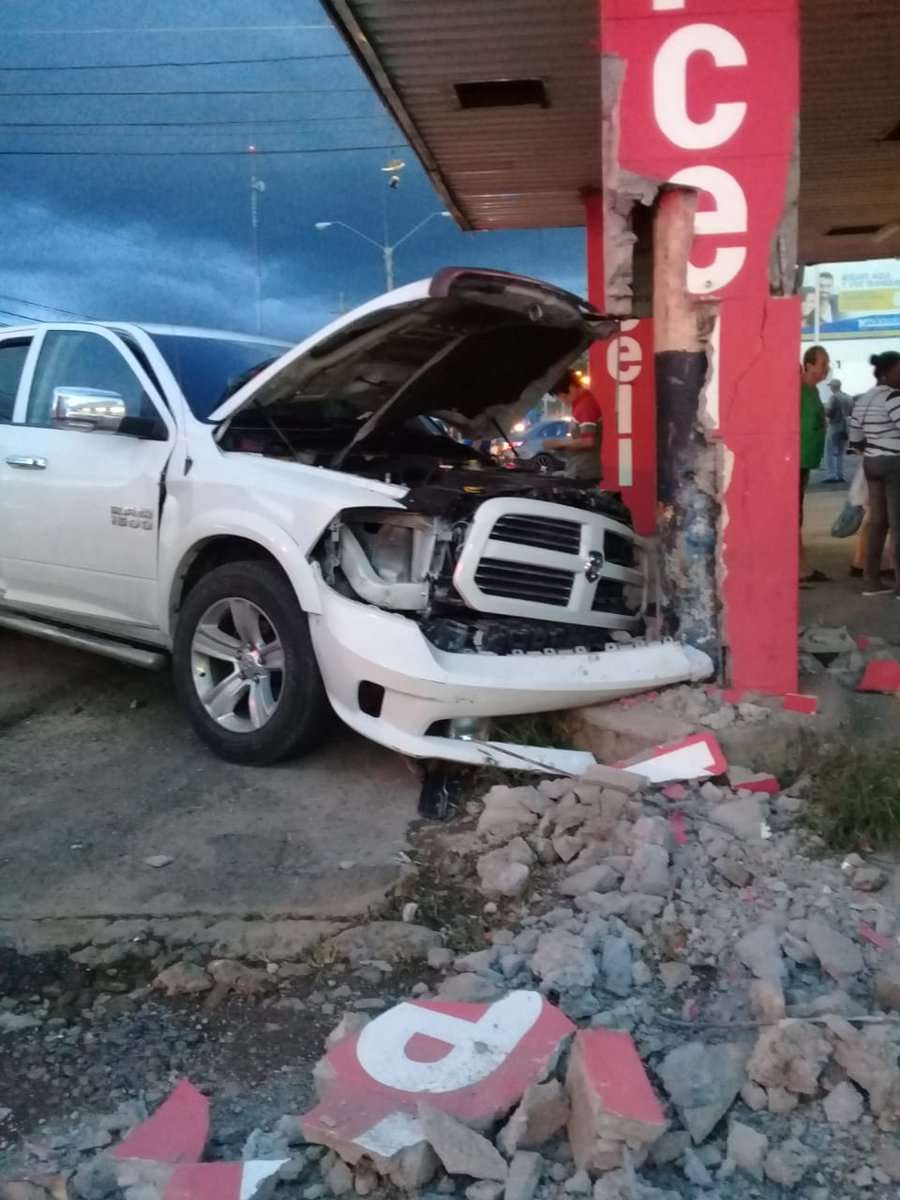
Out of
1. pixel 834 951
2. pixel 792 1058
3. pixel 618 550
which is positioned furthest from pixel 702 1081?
pixel 618 550

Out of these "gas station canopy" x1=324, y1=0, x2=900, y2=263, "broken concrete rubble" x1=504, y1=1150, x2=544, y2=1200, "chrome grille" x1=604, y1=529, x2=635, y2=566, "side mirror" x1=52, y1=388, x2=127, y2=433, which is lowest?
"broken concrete rubble" x1=504, y1=1150, x2=544, y2=1200

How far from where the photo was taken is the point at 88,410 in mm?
5199

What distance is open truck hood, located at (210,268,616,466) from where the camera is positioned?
4.70 m

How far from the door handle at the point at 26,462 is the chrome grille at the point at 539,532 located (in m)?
2.62

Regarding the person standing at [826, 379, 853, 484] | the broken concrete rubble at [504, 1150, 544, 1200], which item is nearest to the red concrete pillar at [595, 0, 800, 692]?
the broken concrete rubble at [504, 1150, 544, 1200]

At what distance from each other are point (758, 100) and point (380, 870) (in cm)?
350

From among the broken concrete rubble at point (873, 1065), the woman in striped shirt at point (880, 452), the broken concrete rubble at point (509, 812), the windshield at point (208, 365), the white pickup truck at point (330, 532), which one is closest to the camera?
the broken concrete rubble at point (873, 1065)

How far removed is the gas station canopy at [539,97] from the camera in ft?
23.3

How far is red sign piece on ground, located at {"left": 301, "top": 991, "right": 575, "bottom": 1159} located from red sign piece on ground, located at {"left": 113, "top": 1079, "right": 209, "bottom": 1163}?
0.26 meters

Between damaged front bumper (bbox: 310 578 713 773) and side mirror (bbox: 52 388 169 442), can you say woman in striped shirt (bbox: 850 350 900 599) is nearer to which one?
damaged front bumper (bbox: 310 578 713 773)

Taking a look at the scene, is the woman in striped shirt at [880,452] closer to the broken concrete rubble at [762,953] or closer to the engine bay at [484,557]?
the engine bay at [484,557]

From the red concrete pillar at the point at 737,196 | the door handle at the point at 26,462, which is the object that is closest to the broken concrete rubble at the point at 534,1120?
the red concrete pillar at the point at 737,196

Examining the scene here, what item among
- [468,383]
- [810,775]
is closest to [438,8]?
[468,383]

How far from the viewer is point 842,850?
12.7 feet
